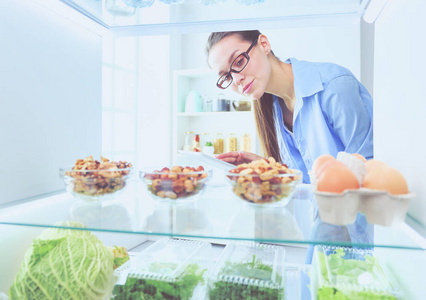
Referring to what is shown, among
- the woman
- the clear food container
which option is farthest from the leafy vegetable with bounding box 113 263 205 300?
the woman

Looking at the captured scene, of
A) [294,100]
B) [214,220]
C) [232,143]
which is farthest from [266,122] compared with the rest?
[232,143]

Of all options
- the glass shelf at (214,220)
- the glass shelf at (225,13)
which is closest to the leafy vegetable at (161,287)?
the glass shelf at (214,220)

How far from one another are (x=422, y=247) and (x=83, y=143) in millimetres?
909

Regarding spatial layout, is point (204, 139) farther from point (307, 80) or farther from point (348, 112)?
point (348, 112)

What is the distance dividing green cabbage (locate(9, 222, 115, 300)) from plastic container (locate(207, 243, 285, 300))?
0.22 metres

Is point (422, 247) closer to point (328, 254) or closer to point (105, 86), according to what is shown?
point (328, 254)

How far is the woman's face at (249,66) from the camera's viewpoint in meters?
1.61

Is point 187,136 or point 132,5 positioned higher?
point 132,5

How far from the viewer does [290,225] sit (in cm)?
57

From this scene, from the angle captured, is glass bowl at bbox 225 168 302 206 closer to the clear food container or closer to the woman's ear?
the clear food container

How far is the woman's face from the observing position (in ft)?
5.27

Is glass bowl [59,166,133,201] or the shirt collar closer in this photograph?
glass bowl [59,166,133,201]

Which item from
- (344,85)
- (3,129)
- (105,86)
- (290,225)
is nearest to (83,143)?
(3,129)

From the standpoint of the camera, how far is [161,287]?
70 centimetres
